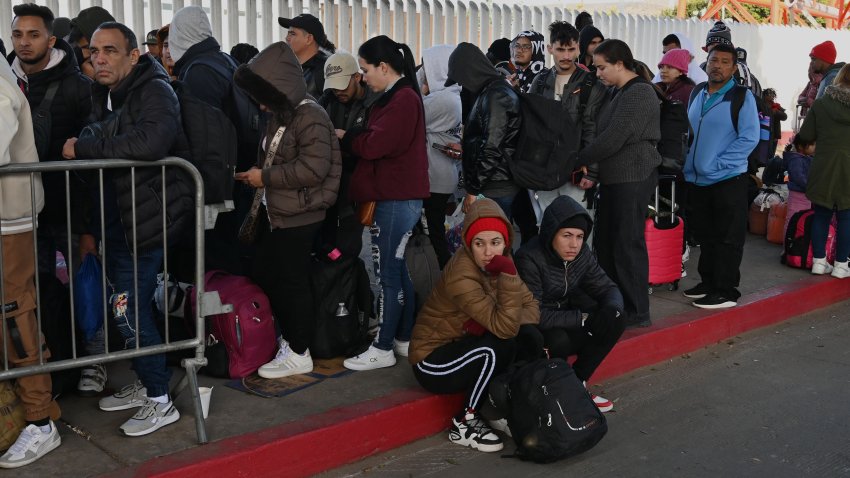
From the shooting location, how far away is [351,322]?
18.0 ft

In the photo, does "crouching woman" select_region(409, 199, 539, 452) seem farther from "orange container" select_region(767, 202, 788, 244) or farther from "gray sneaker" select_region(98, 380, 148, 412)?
"orange container" select_region(767, 202, 788, 244)

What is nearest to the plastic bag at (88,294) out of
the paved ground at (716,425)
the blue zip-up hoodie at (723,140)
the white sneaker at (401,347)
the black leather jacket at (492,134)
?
the paved ground at (716,425)

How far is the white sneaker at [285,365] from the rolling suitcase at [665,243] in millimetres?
3140

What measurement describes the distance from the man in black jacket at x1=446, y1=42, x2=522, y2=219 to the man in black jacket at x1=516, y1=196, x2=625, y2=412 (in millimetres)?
678

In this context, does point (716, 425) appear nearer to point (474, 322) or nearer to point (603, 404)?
point (603, 404)

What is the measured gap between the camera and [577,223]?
5.13m

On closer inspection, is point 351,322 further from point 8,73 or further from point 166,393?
point 8,73

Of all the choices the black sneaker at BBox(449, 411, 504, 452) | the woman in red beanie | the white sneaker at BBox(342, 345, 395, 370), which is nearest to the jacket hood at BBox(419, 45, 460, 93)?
the white sneaker at BBox(342, 345, 395, 370)

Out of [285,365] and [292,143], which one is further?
[285,365]

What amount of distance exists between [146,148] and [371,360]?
188cm

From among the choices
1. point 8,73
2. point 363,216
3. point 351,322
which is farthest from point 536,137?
point 8,73

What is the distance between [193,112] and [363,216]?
3.92 feet

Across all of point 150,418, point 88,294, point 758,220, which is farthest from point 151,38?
point 758,220

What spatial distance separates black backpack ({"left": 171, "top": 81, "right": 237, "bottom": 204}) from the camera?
15.1 feet
